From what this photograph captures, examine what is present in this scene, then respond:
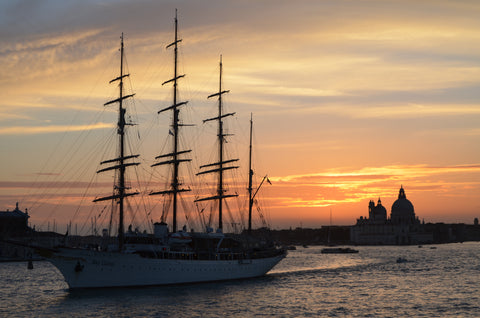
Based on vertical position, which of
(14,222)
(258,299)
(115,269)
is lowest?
(258,299)

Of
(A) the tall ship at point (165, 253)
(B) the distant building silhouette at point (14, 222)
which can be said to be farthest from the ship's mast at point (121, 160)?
(B) the distant building silhouette at point (14, 222)

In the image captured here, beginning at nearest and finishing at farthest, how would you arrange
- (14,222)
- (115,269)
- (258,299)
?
(258,299) < (115,269) < (14,222)

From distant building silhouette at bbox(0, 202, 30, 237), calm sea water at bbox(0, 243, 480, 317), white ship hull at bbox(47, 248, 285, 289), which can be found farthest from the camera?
distant building silhouette at bbox(0, 202, 30, 237)

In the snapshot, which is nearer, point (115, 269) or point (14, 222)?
point (115, 269)

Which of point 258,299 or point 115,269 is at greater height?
point 115,269

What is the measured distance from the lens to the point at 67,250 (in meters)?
72.7

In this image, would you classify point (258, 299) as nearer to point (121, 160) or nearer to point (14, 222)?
point (121, 160)

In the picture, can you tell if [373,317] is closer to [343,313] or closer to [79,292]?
[343,313]

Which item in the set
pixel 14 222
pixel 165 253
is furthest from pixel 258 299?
pixel 14 222

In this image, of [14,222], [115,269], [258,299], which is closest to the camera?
[258,299]

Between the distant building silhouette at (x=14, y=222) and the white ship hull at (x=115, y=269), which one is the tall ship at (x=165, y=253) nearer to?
the white ship hull at (x=115, y=269)

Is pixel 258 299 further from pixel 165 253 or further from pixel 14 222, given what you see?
pixel 14 222

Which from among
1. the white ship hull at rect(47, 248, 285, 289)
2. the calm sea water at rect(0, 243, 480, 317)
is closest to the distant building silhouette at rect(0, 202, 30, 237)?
the calm sea water at rect(0, 243, 480, 317)

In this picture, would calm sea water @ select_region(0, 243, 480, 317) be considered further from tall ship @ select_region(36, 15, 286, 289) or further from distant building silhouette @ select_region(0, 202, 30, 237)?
distant building silhouette @ select_region(0, 202, 30, 237)
